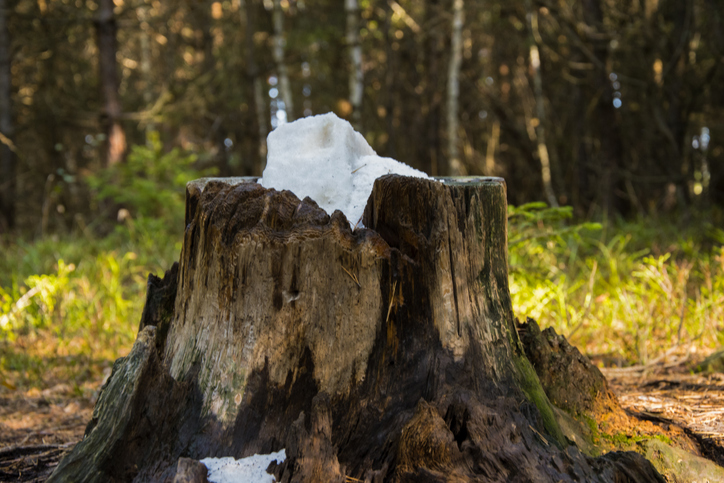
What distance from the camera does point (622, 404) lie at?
86.8 inches

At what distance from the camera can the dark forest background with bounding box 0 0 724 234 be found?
7676 millimetres

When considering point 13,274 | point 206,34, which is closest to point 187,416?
point 13,274

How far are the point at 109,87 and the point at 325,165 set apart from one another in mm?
8618

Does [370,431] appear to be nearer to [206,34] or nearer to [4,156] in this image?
[4,156]

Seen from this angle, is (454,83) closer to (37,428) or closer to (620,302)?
(620,302)

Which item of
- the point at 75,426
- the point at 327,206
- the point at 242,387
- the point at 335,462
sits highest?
the point at 327,206

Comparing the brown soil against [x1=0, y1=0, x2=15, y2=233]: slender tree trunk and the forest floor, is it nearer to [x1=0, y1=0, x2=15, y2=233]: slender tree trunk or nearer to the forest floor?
the forest floor

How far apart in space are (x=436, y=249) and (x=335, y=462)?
713 millimetres

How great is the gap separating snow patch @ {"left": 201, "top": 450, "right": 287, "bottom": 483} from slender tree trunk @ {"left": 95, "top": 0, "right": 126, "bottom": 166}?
849 centimetres

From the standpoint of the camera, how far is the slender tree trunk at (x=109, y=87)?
8758 millimetres

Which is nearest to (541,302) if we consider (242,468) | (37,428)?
(242,468)

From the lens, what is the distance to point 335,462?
55.6 inches

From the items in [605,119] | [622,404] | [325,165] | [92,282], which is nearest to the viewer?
[325,165]

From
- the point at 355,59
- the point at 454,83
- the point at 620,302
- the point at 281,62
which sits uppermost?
the point at 281,62
